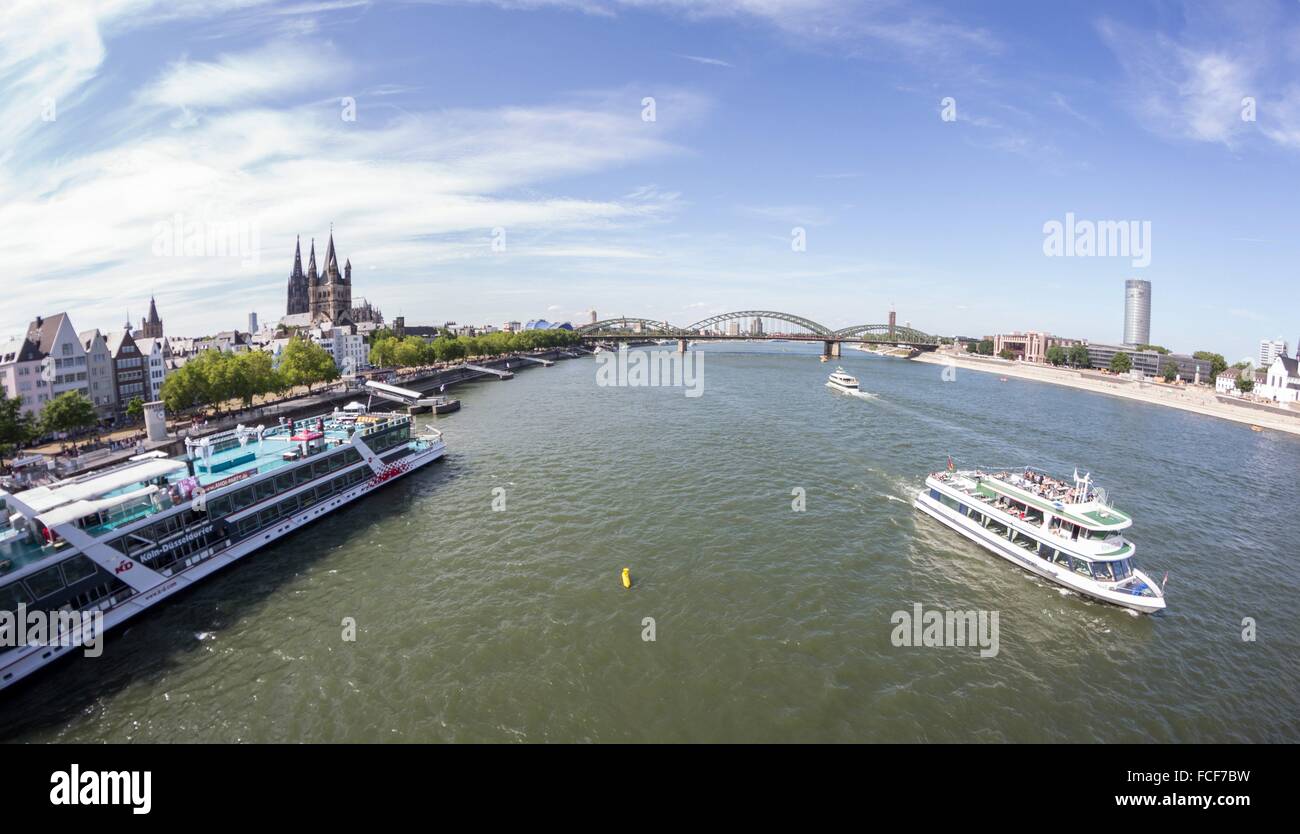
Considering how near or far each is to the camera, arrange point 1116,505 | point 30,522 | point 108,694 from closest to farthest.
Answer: point 108,694 → point 30,522 → point 1116,505

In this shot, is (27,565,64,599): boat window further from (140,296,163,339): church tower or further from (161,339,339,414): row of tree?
(140,296,163,339): church tower

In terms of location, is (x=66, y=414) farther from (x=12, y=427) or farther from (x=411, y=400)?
(x=411, y=400)

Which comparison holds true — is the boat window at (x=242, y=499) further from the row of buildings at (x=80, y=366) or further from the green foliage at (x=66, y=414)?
the row of buildings at (x=80, y=366)

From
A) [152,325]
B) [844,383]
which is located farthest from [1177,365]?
[152,325]

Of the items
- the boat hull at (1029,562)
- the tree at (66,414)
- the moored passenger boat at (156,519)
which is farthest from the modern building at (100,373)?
the boat hull at (1029,562)
